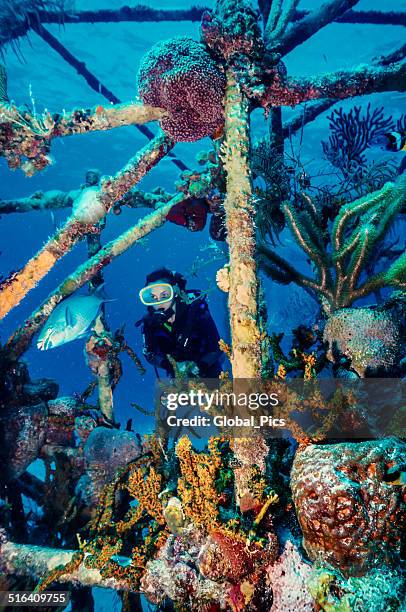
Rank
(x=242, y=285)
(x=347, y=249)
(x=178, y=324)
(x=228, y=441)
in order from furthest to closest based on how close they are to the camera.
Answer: (x=178, y=324)
(x=347, y=249)
(x=228, y=441)
(x=242, y=285)

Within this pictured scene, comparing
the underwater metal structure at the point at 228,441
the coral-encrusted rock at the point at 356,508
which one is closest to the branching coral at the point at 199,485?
the underwater metal structure at the point at 228,441

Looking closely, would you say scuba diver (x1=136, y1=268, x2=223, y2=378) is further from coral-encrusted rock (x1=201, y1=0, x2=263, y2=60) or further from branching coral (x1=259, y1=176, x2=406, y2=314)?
coral-encrusted rock (x1=201, y1=0, x2=263, y2=60)

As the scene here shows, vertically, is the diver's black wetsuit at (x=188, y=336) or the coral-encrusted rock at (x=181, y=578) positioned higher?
the diver's black wetsuit at (x=188, y=336)

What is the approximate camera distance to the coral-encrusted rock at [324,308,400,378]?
324 centimetres

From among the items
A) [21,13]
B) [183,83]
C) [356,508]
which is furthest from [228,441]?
[21,13]

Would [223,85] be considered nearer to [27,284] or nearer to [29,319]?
[27,284]

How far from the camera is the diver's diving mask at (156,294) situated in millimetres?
5168

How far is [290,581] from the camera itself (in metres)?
2.15

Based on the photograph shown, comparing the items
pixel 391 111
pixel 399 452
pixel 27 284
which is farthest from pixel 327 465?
pixel 391 111

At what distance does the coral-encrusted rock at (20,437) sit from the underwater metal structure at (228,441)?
3 cm

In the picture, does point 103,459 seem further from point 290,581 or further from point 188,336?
point 290,581

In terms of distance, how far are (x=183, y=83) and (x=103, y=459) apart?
403 cm

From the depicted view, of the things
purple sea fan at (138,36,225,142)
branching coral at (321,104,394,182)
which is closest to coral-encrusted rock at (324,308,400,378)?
purple sea fan at (138,36,225,142)

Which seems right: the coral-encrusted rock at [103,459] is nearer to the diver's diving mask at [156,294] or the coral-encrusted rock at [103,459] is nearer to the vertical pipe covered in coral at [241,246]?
the diver's diving mask at [156,294]
